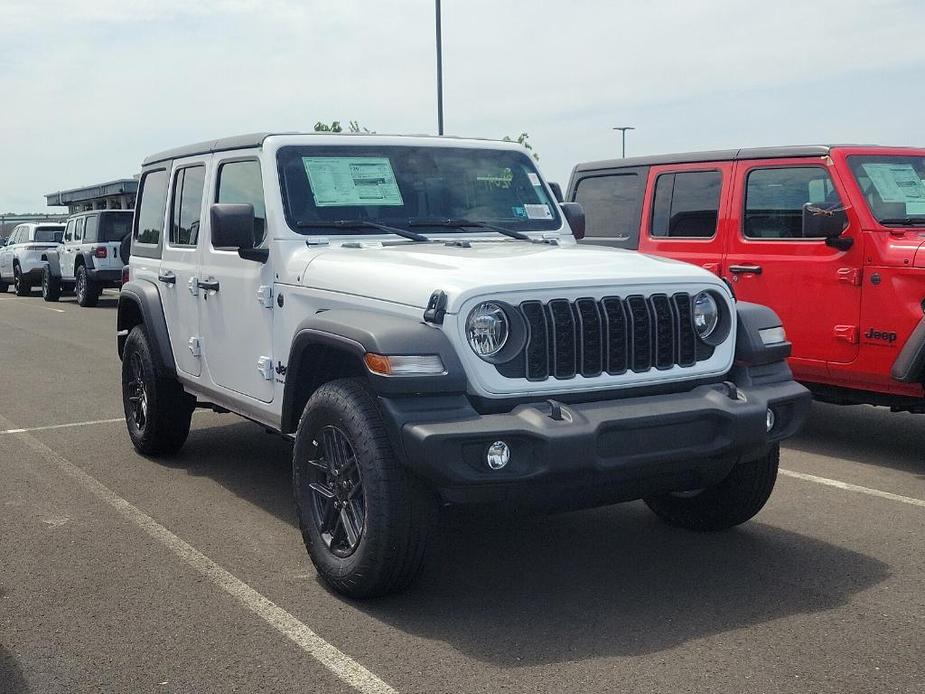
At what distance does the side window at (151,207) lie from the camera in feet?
23.4

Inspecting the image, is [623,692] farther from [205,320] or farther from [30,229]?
[30,229]

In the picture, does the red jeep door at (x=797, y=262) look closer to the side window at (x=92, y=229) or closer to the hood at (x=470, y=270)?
the hood at (x=470, y=270)

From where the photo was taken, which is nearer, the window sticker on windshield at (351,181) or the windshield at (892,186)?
the window sticker on windshield at (351,181)

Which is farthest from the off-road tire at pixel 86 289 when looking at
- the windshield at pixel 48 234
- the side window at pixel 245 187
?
the side window at pixel 245 187

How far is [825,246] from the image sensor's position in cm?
734

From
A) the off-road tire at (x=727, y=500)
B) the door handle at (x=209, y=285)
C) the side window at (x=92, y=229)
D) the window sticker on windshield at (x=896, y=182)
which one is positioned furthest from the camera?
the side window at (x=92, y=229)

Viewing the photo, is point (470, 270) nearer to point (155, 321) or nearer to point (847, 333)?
point (155, 321)

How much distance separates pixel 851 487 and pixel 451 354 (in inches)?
131

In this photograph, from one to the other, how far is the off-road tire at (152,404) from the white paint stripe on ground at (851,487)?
12.3 ft

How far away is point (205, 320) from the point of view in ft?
20.6

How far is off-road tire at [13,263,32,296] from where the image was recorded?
2747 centimetres

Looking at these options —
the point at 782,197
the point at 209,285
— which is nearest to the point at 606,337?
the point at 209,285

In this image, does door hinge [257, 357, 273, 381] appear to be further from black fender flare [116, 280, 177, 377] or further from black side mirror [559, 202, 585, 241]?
black side mirror [559, 202, 585, 241]

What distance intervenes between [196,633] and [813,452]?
4.72 m
